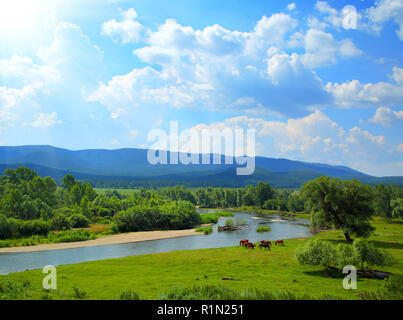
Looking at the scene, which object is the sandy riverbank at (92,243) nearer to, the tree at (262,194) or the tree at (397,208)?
the tree at (397,208)

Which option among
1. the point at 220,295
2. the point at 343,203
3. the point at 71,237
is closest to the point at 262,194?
the point at 71,237

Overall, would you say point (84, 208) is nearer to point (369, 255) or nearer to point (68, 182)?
point (68, 182)

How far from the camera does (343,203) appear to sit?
46344 millimetres

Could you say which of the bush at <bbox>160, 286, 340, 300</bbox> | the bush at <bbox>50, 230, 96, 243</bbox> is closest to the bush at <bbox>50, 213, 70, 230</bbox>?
the bush at <bbox>50, 230, 96, 243</bbox>

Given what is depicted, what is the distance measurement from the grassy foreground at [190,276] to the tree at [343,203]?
4.40 m

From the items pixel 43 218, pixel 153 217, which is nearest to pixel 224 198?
pixel 153 217

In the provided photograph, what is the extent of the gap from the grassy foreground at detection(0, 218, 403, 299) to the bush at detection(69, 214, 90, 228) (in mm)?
47621

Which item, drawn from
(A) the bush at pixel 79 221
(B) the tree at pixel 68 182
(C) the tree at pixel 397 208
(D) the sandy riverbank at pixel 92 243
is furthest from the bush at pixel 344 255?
(B) the tree at pixel 68 182

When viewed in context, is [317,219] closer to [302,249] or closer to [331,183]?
[331,183]

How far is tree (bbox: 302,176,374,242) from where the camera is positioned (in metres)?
44.3

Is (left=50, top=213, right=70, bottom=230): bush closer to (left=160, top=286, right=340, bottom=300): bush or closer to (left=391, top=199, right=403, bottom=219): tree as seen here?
(left=160, top=286, right=340, bottom=300): bush
